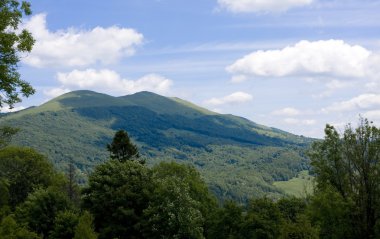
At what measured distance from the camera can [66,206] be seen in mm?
60719

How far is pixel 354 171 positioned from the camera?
4444 cm

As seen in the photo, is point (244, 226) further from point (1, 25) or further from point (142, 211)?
point (1, 25)

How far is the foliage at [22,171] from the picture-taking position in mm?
81188

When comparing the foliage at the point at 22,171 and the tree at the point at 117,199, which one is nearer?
the tree at the point at 117,199

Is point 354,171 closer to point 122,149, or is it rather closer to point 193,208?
point 193,208

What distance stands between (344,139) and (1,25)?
1419 inches

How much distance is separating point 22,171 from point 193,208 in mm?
41707

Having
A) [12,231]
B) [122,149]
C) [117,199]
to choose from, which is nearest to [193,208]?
[117,199]

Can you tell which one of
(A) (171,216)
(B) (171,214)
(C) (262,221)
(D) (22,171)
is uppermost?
(D) (22,171)

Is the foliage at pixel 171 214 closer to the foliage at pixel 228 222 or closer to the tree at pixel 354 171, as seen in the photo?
the foliage at pixel 228 222

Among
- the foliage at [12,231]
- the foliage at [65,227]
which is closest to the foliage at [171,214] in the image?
the foliage at [65,227]

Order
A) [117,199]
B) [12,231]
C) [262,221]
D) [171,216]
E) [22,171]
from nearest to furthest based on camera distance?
1. [12,231]
2. [171,216]
3. [262,221]
4. [117,199]
5. [22,171]

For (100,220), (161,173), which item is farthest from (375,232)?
(161,173)

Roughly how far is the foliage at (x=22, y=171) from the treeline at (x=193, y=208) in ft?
58.5
